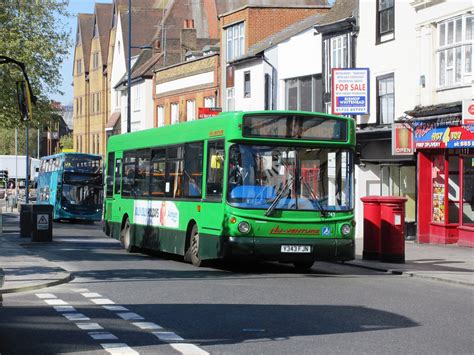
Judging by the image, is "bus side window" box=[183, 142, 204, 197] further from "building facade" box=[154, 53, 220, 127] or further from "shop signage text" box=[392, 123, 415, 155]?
"building facade" box=[154, 53, 220, 127]

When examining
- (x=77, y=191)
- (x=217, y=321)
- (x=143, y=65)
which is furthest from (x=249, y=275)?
(x=143, y=65)

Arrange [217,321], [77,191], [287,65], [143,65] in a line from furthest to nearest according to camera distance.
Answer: [143,65], [77,191], [287,65], [217,321]

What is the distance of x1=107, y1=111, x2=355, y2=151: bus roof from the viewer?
61.6 feet

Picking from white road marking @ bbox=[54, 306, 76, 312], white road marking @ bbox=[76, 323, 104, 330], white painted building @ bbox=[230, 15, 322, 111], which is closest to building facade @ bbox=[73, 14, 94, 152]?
white painted building @ bbox=[230, 15, 322, 111]

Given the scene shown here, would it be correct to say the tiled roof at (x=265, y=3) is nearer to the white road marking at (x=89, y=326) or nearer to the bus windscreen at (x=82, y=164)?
the bus windscreen at (x=82, y=164)

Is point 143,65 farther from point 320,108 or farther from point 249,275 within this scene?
point 249,275

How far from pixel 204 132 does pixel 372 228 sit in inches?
197

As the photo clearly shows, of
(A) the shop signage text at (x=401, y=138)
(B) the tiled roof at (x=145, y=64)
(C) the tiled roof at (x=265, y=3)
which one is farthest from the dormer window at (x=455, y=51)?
(B) the tiled roof at (x=145, y=64)

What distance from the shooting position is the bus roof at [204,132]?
18.8 meters

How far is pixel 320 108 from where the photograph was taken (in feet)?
129

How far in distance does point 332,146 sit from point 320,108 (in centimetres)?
2026

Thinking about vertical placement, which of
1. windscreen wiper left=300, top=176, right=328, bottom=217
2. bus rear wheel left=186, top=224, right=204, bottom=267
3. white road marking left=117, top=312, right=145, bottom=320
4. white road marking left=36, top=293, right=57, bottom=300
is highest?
windscreen wiper left=300, top=176, right=328, bottom=217

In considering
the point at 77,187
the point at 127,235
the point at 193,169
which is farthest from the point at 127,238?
the point at 77,187

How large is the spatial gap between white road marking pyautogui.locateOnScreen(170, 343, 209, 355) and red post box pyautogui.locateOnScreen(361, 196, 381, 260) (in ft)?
43.1
